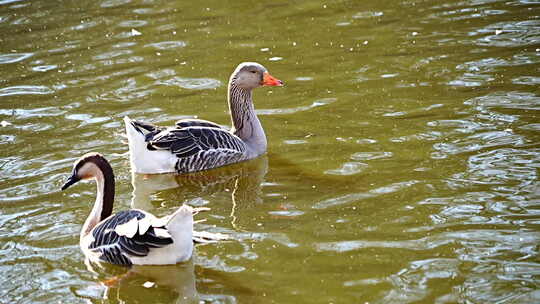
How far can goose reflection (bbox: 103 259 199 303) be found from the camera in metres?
6.71

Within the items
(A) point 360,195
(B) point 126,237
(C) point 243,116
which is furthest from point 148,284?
(C) point 243,116

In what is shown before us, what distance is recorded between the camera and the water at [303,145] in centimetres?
676

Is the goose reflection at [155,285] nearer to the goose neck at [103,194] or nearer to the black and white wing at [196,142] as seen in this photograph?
the goose neck at [103,194]

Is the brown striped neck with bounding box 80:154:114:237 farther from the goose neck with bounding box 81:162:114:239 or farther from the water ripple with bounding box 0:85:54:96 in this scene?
the water ripple with bounding box 0:85:54:96

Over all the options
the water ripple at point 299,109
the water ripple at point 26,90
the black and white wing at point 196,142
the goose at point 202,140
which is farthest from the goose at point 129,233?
the water ripple at point 26,90

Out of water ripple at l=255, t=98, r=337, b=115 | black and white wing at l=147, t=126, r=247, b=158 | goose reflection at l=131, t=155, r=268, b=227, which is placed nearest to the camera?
goose reflection at l=131, t=155, r=268, b=227

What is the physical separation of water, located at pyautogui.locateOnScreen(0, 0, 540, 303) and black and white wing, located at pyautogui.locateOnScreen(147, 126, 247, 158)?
27 centimetres

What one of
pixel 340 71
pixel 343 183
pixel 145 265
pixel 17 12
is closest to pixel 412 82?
pixel 340 71

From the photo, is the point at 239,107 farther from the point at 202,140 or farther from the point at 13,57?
the point at 13,57

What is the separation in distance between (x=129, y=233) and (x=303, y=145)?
332 cm

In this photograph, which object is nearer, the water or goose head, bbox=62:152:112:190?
the water

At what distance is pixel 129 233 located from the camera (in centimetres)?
687

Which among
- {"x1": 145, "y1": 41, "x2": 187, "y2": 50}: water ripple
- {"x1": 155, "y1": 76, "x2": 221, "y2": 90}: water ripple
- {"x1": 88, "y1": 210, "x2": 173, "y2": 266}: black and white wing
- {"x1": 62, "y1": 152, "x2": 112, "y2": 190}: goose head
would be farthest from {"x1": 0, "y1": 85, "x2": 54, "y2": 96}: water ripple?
{"x1": 88, "y1": 210, "x2": 173, "y2": 266}: black and white wing

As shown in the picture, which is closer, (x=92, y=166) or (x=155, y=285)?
(x=155, y=285)
